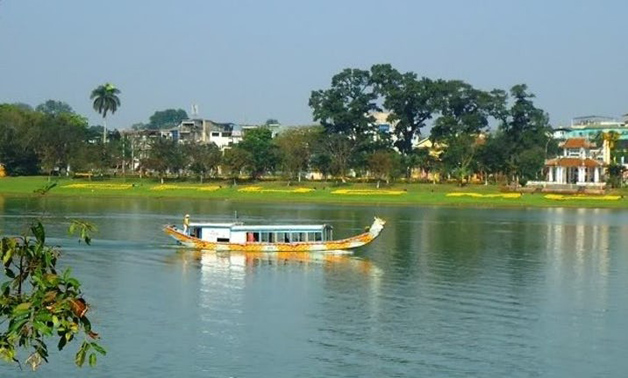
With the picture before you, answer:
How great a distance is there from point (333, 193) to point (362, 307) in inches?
2276

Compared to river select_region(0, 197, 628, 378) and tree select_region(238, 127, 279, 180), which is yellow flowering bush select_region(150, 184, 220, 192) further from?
river select_region(0, 197, 628, 378)

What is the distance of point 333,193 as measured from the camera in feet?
287

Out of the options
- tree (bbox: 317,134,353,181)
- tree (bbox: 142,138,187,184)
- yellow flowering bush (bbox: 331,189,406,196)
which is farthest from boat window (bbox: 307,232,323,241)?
tree (bbox: 142,138,187,184)

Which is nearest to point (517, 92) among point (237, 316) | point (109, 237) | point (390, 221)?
point (390, 221)

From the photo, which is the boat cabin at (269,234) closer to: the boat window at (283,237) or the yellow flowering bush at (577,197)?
the boat window at (283,237)

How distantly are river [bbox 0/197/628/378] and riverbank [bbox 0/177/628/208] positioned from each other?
2871 cm

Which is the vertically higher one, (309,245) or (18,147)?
(18,147)

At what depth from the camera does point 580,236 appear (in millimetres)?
55969

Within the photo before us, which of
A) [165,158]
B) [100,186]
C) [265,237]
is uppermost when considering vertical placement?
[165,158]

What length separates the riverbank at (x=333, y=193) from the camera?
83750 mm

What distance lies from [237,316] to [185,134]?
129 m

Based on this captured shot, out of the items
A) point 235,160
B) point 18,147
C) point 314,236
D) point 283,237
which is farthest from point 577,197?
point 18,147

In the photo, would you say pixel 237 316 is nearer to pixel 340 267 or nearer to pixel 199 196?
pixel 340 267

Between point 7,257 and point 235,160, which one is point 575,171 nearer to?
point 235,160
